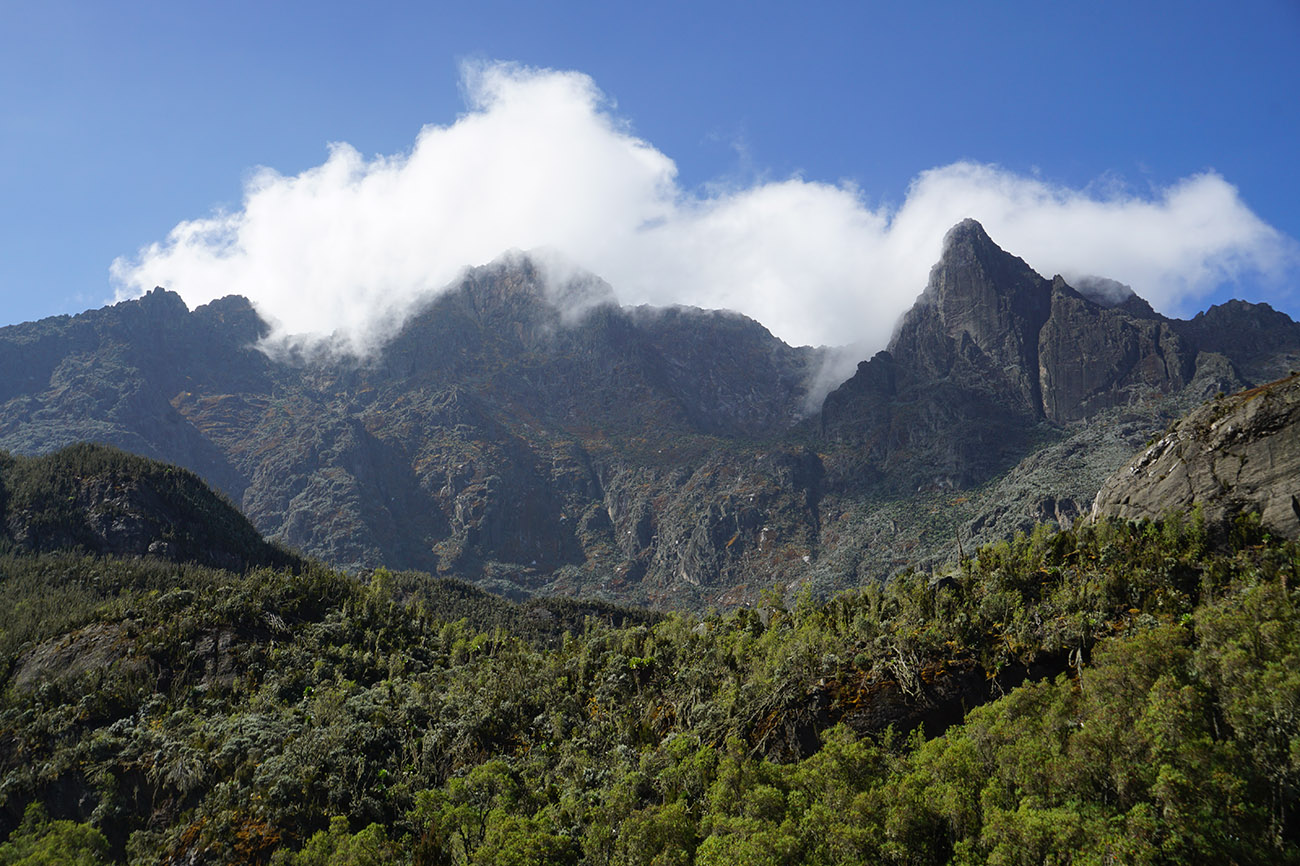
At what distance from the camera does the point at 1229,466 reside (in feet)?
181

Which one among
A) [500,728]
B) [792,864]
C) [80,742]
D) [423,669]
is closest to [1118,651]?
[792,864]

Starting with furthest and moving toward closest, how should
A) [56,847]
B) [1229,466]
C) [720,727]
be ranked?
[1229,466] → [720,727] → [56,847]

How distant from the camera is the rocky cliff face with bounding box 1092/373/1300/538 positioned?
50781 millimetres

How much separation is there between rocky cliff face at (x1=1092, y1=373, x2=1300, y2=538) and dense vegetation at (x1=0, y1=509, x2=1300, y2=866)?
8.01ft

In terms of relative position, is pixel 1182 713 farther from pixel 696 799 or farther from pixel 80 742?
pixel 80 742

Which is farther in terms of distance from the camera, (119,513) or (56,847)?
(119,513)

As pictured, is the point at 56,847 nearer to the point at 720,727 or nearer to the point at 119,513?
the point at 720,727

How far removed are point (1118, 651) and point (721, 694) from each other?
25.7 meters

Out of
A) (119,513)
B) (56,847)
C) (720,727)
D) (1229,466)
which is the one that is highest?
(1229,466)

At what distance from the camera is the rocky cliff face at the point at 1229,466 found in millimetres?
50781

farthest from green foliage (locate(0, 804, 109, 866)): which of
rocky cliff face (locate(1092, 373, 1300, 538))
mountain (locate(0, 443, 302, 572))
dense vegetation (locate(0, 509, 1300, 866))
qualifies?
mountain (locate(0, 443, 302, 572))

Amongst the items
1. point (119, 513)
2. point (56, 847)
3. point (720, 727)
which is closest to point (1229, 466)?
point (720, 727)

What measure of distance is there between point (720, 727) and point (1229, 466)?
143 ft

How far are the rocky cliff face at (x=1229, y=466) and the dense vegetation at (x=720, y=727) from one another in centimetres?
244
